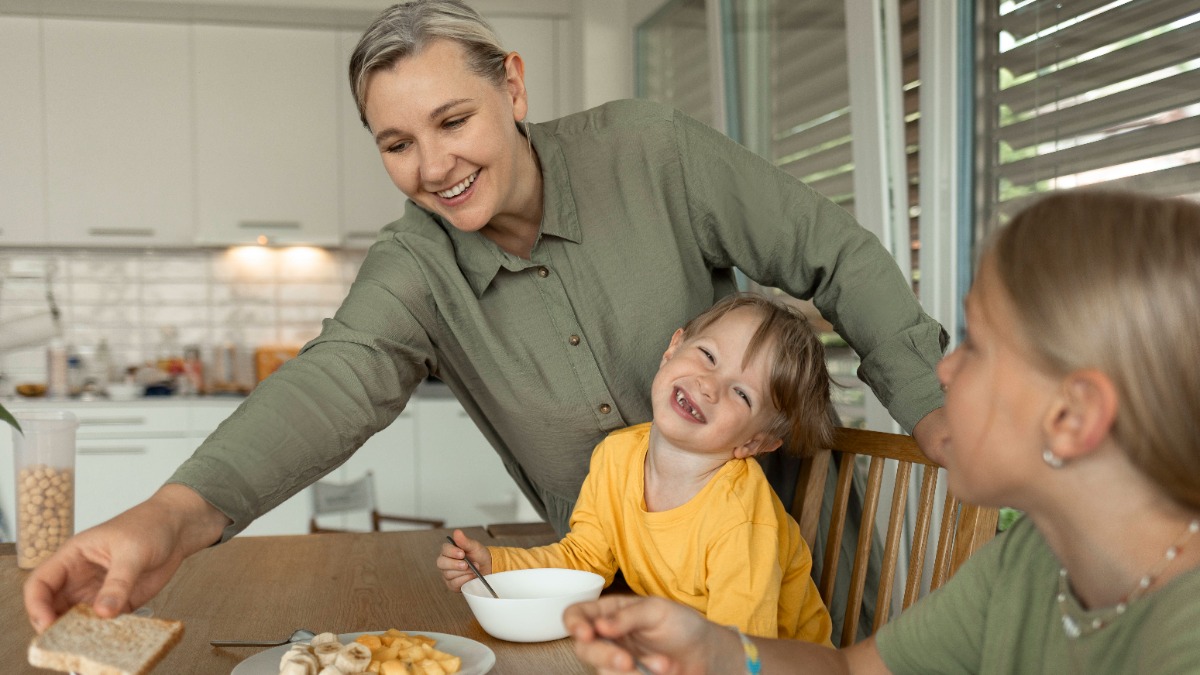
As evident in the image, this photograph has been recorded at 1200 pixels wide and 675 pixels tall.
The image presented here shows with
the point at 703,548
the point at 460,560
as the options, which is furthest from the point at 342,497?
the point at 703,548

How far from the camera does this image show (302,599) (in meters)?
1.40

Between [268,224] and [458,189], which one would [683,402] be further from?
[268,224]

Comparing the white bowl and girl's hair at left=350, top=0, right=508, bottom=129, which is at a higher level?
girl's hair at left=350, top=0, right=508, bottom=129

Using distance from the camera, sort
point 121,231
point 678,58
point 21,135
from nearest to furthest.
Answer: point 678,58, point 21,135, point 121,231

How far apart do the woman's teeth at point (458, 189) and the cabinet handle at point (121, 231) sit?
3.91 meters

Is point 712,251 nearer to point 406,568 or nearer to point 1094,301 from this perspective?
point 406,568

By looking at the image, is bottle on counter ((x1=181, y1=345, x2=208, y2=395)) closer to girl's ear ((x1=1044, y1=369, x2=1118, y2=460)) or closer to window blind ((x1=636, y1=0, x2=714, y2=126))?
window blind ((x1=636, y1=0, x2=714, y2=126))

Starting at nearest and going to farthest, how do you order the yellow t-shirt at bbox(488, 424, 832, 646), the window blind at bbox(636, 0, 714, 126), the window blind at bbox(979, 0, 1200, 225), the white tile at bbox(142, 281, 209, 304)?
the yellow t-shirt at bbox(488, 424, 832, 646), the window blind at bbox(979, 0, 1200, 225), the window blind at bbox(636, 0, 714, 126), the white tile at bbox(142, 281, 209, 304)

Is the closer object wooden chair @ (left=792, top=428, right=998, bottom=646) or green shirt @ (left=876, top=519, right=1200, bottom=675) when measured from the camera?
green shirt @ (left=876, top=519, right=1200, bottom=675)

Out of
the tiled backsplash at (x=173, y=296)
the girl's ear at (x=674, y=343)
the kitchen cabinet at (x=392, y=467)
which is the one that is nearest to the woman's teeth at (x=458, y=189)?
the girl's ear at (x=674, y=343)

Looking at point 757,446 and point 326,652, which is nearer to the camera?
point 326,652

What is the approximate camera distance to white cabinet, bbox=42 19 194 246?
4.74m

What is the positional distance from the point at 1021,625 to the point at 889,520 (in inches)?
18.7

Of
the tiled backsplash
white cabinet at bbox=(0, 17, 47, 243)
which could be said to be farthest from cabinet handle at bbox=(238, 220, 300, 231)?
white cabinet at bbox=(0, 17, 47, 243)
